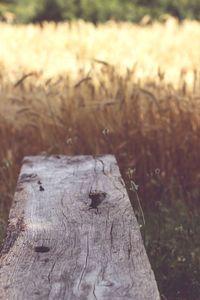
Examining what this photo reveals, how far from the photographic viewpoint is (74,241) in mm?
2074

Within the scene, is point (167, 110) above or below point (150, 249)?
above

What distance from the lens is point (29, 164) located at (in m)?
3.00

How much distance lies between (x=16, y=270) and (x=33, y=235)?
0.26m

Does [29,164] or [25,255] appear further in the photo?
[29,164]

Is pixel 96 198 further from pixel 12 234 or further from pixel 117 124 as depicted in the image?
pixel 117 124

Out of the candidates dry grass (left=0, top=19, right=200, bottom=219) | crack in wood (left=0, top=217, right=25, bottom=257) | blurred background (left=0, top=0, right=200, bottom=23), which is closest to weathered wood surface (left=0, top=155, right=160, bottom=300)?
crack in wood (left=0, top=217, right=25, bottom=257)

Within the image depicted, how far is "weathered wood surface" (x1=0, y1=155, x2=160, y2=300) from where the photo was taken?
175 cm

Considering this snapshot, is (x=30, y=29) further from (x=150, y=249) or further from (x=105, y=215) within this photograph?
(x=105, y=215)

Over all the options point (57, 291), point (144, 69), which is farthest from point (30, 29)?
point (57, 291)

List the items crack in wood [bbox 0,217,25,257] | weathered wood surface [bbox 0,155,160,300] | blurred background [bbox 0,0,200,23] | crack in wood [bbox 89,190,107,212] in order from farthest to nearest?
blurred background [bbox 0,0,200,23] < crack in wood [bbox 89,190,107,212] < crack in wood [bbox 0,217,25,257] < weathered wood surface [bbox 0,155,160,300]

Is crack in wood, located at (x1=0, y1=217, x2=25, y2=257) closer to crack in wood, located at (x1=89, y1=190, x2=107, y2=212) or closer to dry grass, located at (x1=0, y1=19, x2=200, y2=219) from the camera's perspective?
crack in wood, located at (x1=89, y1=190, x2=107, y2=212)

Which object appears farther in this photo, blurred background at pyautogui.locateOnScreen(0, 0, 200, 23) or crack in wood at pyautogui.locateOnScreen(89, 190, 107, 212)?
blurred background at pyautogui.locateOnScreen(0, 0, 200, 23)

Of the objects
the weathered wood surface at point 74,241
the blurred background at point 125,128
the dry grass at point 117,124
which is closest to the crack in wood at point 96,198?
the weathered wood surface at point 74,241

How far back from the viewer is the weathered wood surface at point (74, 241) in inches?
69.1
